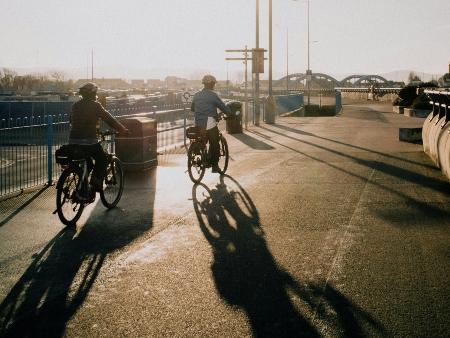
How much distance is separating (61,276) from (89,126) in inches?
112

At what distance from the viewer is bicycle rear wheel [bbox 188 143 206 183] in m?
11.2

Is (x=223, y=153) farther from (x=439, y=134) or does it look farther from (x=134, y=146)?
(x=439, y=134)

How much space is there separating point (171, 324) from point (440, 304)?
83.6 inches

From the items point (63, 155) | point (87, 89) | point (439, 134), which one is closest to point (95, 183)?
point (63, 155)

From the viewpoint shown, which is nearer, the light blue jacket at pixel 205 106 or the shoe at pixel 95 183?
the shoe at pixel 95 183

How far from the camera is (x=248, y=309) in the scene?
4809 mm

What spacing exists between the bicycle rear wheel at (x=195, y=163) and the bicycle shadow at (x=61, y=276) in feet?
8.88

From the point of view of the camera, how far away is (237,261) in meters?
6.20

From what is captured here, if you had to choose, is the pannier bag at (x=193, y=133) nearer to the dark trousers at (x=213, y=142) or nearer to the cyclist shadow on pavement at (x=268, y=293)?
the dark trousers at (x=213, y=142)

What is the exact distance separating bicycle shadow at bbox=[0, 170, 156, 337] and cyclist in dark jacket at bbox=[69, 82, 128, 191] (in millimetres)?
713

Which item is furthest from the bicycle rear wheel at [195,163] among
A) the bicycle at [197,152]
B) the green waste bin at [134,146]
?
the green waste bin at [134,146]

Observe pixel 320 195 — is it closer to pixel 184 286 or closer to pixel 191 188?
Result: pixel 191 188

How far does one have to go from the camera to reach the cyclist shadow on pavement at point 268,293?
443cm

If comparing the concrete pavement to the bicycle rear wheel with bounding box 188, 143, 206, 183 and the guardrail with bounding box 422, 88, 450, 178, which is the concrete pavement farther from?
the guardrail with bounding box 422, 88, 450, 178
